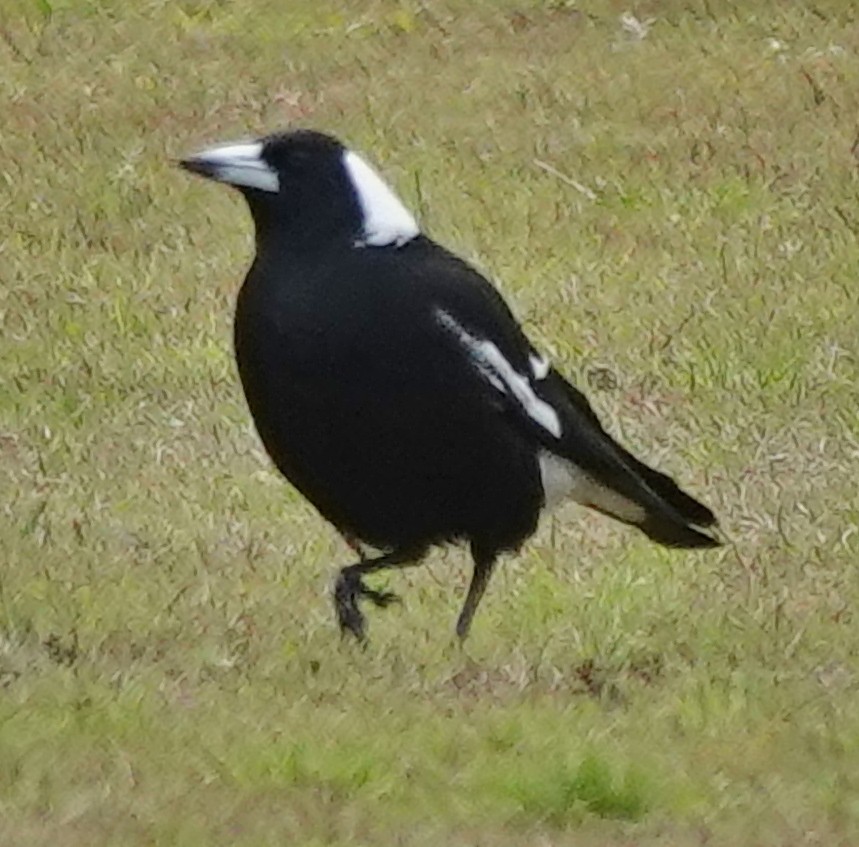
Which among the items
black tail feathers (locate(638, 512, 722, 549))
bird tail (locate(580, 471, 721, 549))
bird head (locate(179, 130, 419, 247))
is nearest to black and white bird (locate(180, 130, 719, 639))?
bird head (locate(179, 130, 419, 247))

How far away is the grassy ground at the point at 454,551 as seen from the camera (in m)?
5.03

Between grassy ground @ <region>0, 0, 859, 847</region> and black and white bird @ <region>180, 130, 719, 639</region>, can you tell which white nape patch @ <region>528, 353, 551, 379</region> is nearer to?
black and white bird @ <region>180, 130, 719, 639</region>

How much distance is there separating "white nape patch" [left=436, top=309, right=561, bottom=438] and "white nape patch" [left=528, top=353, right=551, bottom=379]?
5 cm

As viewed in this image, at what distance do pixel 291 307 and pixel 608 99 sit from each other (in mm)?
7002

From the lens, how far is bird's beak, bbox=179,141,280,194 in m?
6.22

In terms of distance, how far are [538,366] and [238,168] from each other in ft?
2.34

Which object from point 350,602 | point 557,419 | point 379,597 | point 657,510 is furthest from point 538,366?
Answer: point 350,602

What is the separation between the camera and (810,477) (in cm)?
791

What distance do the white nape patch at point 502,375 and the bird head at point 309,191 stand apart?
8.9 inches

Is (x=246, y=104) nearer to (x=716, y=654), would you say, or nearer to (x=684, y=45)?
(x=684, y=45)

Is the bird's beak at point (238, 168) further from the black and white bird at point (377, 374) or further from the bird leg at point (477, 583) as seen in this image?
the bird leg at point (477, 583)

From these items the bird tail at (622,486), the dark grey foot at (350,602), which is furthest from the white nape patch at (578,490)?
the dark grey foot at (350,602)

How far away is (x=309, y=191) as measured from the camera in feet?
20.3

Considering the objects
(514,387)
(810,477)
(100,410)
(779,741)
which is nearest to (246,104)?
(100,410)
